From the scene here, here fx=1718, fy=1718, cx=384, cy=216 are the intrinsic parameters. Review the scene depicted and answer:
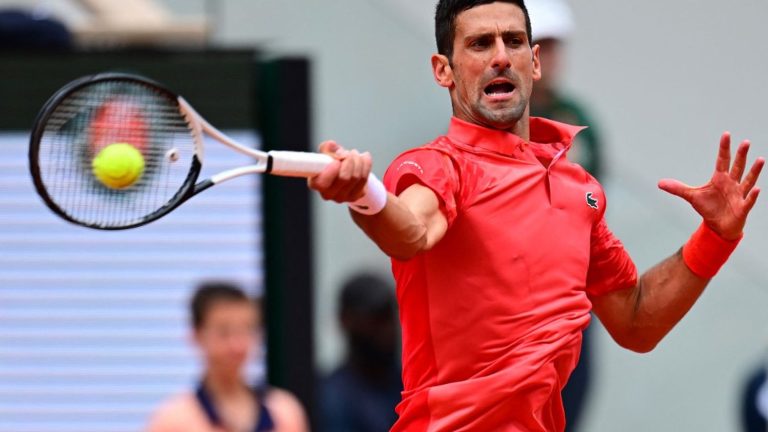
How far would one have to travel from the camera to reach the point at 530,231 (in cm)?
360

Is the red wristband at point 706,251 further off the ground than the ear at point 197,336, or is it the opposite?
the red wristband at point 706,251

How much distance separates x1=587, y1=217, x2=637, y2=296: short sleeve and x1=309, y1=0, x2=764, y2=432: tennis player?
14 cm

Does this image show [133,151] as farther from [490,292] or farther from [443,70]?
[490,292]

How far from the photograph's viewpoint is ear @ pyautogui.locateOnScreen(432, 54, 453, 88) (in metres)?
3.67

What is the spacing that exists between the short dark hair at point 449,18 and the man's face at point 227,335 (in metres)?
2.89

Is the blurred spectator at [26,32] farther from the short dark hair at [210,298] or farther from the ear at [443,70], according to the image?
the ear at [443,70]

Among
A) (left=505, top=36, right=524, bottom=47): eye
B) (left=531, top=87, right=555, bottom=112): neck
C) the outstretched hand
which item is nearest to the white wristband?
(left=505, top=36, right=524, bottom=47): eye

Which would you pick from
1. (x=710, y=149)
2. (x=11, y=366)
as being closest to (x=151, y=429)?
(x=11, y=366)

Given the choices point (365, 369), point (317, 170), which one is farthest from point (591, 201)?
point (365, 369)

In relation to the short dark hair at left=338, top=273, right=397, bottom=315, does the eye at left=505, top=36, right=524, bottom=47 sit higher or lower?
higher

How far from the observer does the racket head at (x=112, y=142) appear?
3.51m

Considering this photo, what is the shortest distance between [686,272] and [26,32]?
3.88m

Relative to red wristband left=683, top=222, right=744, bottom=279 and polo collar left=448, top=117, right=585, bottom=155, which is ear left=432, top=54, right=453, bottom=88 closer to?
polo collar left=448, top=117, right=585, bottom=155

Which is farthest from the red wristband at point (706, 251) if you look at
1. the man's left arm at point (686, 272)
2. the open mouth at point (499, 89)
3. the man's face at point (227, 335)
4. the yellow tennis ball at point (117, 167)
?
the man's face at point (227, 335)
